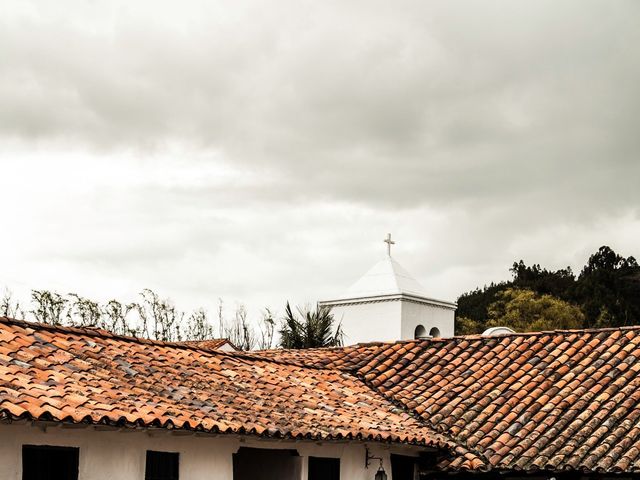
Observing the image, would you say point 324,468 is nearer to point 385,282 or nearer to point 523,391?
point 523,391

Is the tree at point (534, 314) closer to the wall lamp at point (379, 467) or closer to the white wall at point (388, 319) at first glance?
the white wall at point (388, 319)

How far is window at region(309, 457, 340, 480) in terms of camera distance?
532 inches

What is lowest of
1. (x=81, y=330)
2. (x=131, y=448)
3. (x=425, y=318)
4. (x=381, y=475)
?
(x=381, y=475)

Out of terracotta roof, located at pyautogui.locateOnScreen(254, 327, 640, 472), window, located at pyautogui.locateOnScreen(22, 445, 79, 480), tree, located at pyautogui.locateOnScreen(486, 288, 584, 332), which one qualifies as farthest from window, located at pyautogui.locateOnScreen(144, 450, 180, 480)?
tree, located at pyautogui.locateOnScreen(486, 288, 584, 332)

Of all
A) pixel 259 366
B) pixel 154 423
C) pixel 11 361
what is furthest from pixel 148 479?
pixel 259 366

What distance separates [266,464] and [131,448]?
3134mm

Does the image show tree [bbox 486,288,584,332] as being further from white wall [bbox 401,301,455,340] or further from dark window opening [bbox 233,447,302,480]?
dark window opening [bbox 233,447,302,480]

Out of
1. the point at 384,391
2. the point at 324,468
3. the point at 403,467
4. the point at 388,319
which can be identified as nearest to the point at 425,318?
the point at 388,319

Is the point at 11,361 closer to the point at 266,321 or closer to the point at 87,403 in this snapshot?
the point at 87,403

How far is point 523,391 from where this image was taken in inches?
608

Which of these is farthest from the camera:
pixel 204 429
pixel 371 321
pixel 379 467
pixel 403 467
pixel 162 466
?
pixel 371 321

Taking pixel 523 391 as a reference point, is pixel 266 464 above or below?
below

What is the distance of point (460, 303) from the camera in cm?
5044

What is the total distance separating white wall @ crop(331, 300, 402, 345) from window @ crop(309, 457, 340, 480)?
11190mm
